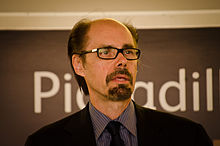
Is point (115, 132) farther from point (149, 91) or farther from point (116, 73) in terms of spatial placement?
point (149, 91)

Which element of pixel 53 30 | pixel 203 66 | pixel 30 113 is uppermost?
pixel 53 30

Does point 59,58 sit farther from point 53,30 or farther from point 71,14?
point 71,14

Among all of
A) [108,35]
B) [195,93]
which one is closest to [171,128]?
[108,35]

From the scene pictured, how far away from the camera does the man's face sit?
3.75ft

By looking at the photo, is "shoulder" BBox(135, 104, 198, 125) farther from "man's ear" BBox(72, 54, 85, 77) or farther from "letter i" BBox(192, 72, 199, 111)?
"letter i" BBox(192, 72, 199, 111)

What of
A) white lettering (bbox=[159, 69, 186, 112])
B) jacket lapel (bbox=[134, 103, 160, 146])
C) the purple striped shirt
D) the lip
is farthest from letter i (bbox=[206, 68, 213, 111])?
the lip

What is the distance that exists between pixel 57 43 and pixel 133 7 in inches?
41.6

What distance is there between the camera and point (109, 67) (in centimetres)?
116

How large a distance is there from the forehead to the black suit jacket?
1.44ft

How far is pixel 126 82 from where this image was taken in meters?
1.14

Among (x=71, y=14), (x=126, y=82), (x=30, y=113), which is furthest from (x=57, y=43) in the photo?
(x=126, y=82)

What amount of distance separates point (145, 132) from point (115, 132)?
182mm

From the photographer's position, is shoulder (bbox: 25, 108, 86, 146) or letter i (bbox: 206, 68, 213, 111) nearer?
shoulder (bbox: 25, 108, 86, 146)

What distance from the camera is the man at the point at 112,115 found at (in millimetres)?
1157
